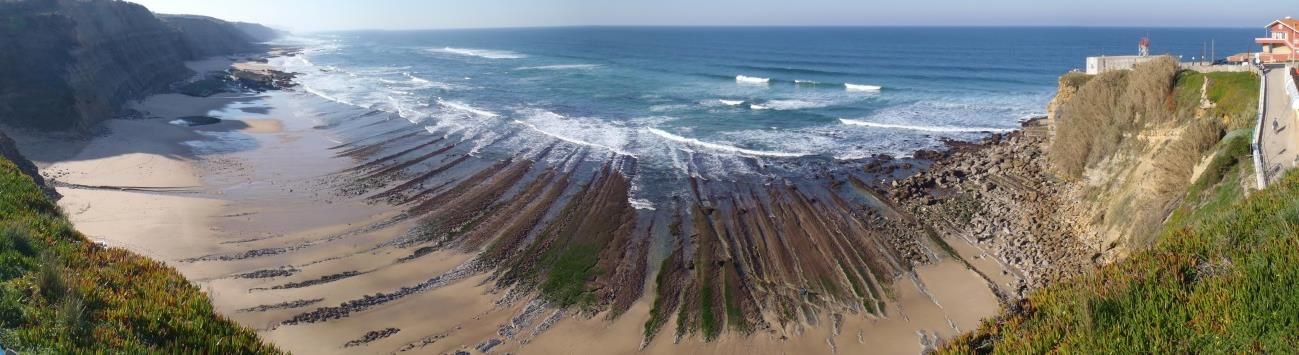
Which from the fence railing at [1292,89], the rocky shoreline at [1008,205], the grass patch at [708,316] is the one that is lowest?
the grass patch at [708,316]

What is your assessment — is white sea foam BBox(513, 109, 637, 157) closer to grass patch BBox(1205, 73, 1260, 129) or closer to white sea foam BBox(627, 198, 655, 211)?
white sea foam BBox(627, 198, 655, 211)

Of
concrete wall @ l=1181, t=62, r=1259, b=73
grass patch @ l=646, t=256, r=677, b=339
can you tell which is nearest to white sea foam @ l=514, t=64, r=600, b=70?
concrete wall @ l=1181, t=62, r=1259, b=73

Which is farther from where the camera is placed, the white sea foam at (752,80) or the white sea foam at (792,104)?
the white sea foam at (752,80)

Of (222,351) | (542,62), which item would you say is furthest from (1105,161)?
(542,62)

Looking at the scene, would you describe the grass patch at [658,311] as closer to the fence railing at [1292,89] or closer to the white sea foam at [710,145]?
the fence railing at [1292,89]

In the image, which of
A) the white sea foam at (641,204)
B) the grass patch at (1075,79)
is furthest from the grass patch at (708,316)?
the grass patch at (1075,79)

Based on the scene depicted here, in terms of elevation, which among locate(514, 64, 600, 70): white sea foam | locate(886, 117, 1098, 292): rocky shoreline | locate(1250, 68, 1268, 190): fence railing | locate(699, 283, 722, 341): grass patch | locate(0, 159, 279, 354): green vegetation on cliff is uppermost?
locate(514, 64, 600, 70): white sea foam

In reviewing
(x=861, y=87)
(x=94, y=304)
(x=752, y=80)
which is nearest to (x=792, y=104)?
(x=861, y=87)

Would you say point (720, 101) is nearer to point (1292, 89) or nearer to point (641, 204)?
point (641, 204)
